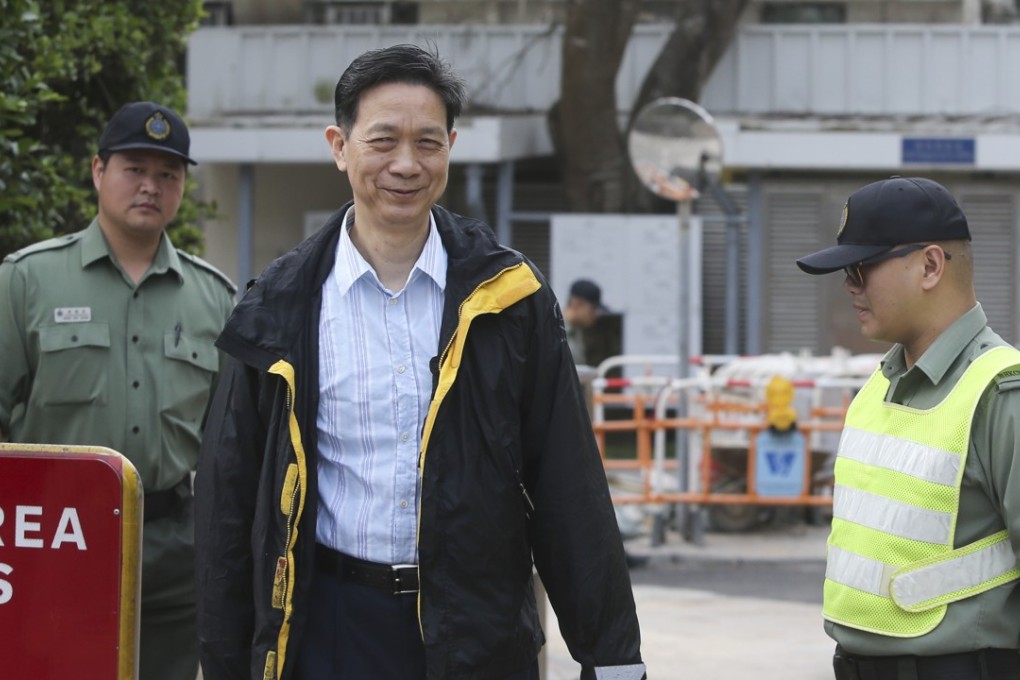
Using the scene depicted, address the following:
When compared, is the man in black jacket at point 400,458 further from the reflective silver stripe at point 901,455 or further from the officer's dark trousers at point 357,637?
the reflective silver stripe at point 901,455

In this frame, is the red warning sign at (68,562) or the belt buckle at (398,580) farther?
the red warning sign at (68,562)

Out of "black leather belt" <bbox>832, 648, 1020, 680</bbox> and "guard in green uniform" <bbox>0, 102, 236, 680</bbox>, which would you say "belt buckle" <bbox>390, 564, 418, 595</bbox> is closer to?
"black leather belt" <bbox>832, 648, 1020, 680</bbox>

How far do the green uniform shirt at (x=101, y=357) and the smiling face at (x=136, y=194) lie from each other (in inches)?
2.7

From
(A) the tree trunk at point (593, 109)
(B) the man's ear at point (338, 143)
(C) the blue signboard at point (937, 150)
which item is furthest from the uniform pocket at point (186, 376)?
(C) the blue signboard at point (937, 150)

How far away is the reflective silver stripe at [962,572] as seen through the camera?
131 inches

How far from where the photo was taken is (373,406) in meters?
3.17

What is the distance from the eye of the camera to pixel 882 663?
137 inches

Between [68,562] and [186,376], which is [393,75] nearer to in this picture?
[68,562]

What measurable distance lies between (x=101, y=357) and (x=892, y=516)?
218 centimetres

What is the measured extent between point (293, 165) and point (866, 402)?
18.6m

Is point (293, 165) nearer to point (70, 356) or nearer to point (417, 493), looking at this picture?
point (70, 356)

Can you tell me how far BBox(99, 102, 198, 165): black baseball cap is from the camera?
4.54 metres

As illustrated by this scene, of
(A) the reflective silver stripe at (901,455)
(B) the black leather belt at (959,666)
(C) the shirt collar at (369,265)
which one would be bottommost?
(B) the black leather belt at (959,666)

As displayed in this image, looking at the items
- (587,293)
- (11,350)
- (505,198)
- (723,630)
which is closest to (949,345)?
(11,350)
